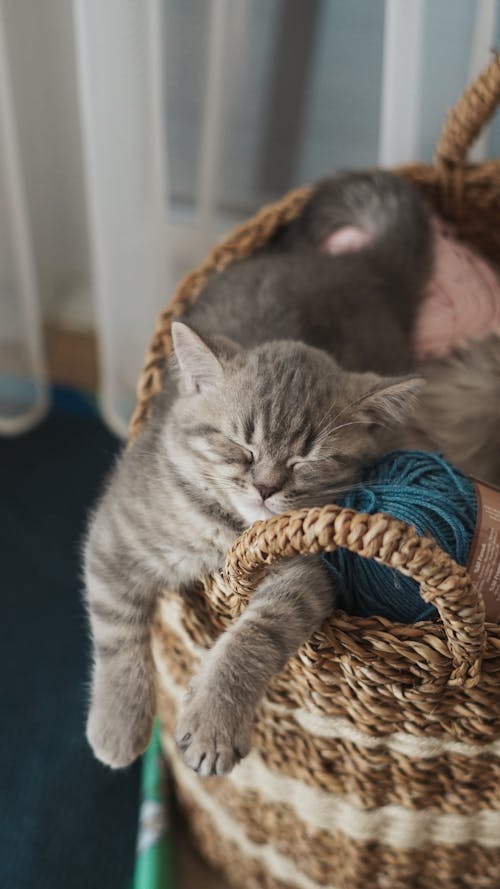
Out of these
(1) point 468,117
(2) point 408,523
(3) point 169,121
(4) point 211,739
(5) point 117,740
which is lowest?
(5) point 117,740

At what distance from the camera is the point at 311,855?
976 millimetres

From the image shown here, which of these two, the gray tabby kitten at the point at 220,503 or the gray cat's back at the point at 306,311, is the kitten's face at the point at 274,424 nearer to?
the gray tabby kitten at the point at 220,503

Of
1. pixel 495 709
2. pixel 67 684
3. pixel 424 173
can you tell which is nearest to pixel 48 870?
pixel 67 684

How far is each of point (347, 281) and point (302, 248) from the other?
15cm

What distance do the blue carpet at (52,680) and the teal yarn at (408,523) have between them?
43 cm

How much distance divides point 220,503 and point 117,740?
0.29m

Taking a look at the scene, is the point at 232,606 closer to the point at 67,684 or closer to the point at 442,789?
the point at 442,789

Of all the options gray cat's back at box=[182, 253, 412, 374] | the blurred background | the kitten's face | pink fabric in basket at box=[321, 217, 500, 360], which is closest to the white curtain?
the blurred background

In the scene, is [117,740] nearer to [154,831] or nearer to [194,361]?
[154,831]

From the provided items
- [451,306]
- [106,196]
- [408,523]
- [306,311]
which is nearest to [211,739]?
[408,523]

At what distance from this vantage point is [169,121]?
161 centimetres

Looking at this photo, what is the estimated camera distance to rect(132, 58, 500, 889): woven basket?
0.69m

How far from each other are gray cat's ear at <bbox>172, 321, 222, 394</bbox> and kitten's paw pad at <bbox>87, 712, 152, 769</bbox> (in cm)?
39

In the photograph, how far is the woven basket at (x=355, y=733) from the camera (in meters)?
0.69
